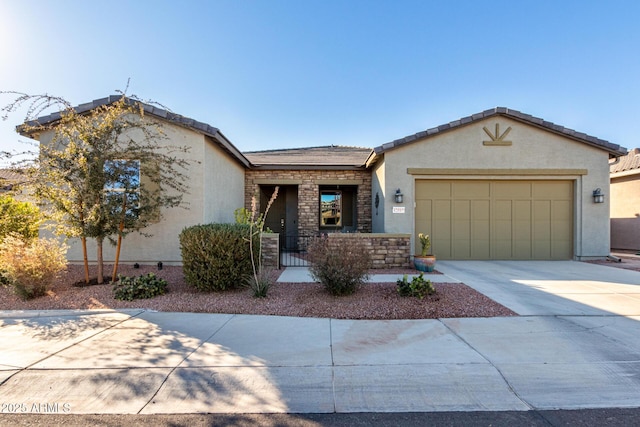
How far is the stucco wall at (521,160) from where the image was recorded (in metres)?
9.96

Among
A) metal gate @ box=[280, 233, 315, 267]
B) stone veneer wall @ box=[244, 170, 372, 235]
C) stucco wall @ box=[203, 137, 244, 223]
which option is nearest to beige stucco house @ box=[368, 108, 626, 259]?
stone veneer wall @ box=[244, 170, 372, 235]

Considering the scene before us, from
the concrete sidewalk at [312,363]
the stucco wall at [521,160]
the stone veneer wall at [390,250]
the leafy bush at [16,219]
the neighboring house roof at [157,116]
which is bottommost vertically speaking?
the concrete sidewalk at [312,363]

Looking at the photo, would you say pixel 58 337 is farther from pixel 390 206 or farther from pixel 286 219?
pixel 286 219

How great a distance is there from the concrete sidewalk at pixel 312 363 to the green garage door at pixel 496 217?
4.86 m

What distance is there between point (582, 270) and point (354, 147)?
41.0 feet

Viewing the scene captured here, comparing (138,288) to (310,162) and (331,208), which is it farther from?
(331,208)

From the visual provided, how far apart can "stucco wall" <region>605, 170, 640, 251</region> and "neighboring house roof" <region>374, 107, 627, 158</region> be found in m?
4.97

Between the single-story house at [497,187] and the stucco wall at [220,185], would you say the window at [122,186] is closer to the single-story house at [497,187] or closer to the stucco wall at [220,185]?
the stucco wall at [220,185]

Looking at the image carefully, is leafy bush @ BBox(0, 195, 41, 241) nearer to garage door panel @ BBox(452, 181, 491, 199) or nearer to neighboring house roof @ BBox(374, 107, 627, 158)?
neighboring house roof @ BBox(374, 107, 627, 158)

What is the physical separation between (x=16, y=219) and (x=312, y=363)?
9.32 metres

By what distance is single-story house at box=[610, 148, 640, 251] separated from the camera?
1295cm

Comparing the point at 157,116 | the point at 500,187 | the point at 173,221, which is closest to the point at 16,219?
the point at 173,221

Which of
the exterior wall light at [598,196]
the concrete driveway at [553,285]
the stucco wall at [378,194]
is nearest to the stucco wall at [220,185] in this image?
the stucco wall at [378,194]

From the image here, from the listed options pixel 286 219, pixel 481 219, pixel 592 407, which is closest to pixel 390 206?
pixel 481 219
